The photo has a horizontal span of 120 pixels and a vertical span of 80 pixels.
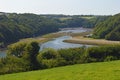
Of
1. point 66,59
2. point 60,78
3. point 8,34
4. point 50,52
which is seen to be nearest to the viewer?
point 60,78

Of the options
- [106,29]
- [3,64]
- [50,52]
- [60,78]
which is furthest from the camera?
[106,29]

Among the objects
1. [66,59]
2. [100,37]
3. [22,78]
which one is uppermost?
[22,78]

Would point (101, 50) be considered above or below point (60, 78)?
below

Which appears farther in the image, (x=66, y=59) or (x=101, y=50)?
(x=101, y=50)

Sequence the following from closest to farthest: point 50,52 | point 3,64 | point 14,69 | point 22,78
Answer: point 22,78
point 14,69
point 3,64
point 50,52

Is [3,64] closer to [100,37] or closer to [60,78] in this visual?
[60,78]

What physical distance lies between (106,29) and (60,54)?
383ft

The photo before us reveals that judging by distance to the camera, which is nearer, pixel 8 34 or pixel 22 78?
pixel 22 78

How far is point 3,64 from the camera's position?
56.8m

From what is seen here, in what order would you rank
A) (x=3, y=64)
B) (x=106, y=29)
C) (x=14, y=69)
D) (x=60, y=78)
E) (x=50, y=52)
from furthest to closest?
(x=106, y=29)
(x=50, y=52)
(x=3, y=64)
(x=14, y=69)
(x=60, y=78)

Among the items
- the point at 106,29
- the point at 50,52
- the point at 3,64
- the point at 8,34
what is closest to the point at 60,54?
the point at 50,52

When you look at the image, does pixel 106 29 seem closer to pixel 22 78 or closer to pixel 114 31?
pixel 114 31

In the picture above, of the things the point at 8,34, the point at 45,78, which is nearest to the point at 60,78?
the point at 45,78

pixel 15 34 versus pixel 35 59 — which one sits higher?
pixel 35 59
